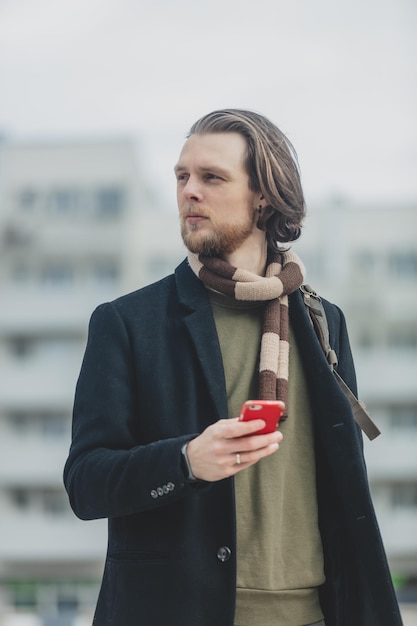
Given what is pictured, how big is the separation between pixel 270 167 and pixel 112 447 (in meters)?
0.52

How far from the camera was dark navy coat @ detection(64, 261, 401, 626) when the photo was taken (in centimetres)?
133

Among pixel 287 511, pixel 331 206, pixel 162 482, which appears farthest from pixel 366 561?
pixel 331 206

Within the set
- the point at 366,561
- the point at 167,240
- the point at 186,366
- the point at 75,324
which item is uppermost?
the point at 167,240

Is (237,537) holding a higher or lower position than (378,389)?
lower

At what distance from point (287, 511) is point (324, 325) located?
1.06ft

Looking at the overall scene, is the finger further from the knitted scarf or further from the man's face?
the man's face

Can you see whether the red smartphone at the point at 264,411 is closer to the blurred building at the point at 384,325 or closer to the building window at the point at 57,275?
the blurred building at the point at 384,325

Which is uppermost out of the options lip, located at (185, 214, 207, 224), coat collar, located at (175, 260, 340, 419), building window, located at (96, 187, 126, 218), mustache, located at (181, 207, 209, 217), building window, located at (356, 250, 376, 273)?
building window, located at (96, 187, 126, 218)

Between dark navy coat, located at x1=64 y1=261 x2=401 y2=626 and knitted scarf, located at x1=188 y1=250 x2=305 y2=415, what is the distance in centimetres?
4

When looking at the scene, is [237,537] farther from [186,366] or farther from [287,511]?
[186,366]

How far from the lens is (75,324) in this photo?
3838cm

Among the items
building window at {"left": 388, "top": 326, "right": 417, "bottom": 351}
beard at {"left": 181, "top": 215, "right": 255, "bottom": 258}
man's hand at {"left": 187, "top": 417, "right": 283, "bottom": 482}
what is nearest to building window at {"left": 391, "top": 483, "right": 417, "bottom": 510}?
building window at {"left": 388, "top": 326, "right": 417, "bottom": 351}

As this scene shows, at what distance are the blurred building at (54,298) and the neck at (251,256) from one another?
34.9 metres

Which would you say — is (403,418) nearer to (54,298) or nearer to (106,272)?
(106,272)
